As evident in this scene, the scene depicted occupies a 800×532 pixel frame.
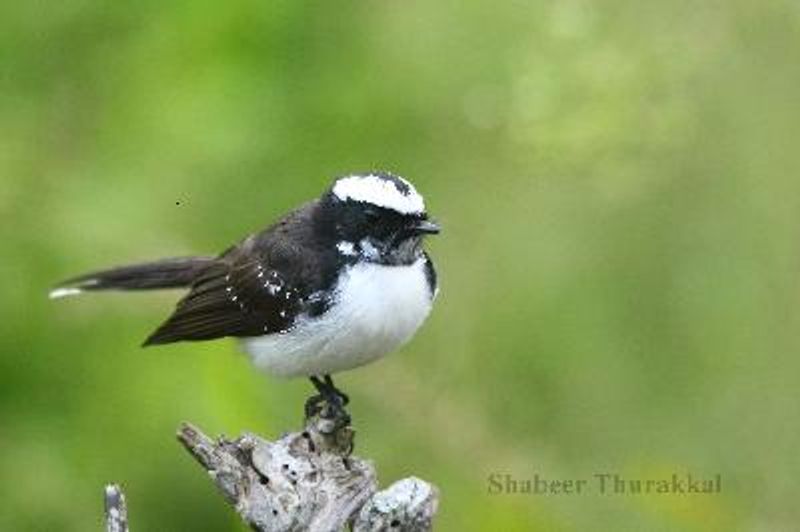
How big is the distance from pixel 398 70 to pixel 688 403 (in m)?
1.69

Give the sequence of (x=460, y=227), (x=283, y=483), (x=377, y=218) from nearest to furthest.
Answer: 1. (x=283, y=483)
2. (x=377, y=218)
3. (x=460, y=227)

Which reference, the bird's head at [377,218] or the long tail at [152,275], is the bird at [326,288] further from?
the long tail at [152,275]

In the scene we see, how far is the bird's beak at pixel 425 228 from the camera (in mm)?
6023

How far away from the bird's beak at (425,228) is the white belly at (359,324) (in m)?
0.14

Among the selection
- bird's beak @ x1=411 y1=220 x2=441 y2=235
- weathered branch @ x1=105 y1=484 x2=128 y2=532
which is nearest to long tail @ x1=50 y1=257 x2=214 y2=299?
bird's beak @ x1=411 y1=220 x2=441 y2=235

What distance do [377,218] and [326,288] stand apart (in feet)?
0.86

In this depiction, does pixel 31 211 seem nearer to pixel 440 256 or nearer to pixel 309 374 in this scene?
pixel 309 374

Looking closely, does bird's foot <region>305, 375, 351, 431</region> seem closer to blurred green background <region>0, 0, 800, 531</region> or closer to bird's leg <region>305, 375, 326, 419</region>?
bird's leg <region>305, 375, 326, 419</region>

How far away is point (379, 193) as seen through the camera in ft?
19.9

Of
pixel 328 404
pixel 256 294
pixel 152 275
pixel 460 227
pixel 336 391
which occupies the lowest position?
pixel 328 404

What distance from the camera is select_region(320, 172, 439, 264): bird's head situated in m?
6.04

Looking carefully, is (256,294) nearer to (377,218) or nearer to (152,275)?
(377,218)

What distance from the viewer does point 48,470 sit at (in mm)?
6477

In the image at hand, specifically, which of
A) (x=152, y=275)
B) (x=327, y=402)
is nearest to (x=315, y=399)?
(x=327, y=402)
